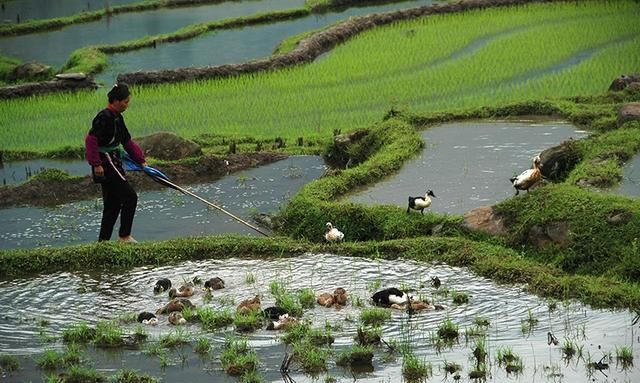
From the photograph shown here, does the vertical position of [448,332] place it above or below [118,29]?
below

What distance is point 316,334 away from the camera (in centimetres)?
678

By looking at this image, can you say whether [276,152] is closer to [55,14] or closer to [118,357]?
[118,357]

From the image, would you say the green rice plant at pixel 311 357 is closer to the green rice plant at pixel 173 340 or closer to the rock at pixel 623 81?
the green rice plant at pixel 173 340

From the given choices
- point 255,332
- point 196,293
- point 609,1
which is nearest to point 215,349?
point 255,332

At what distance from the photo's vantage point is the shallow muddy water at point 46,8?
2183 centimetres

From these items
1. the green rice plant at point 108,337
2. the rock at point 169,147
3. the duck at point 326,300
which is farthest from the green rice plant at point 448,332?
the rock at point 169,147

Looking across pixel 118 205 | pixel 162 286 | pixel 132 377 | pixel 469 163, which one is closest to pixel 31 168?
pixel 118 205

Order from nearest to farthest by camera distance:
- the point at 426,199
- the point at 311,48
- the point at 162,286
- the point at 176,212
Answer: the point at 162,286, the point at 426,199, the point at 176,212, the point at 311,48

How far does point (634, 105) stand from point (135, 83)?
6.87m

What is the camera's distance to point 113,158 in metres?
9.06

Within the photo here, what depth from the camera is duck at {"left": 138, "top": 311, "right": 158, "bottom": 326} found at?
7.14m

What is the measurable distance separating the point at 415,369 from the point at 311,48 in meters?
11.0

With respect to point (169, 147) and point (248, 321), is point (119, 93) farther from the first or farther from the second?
point (169, 147)

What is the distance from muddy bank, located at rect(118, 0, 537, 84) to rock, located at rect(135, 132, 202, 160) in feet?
12.1
